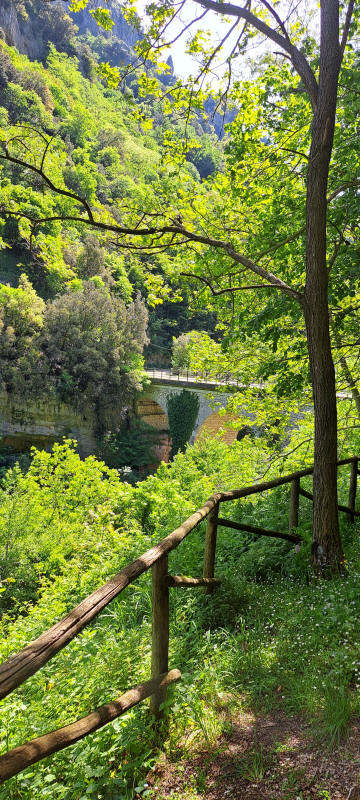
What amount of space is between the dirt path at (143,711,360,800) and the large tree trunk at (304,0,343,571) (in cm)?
184

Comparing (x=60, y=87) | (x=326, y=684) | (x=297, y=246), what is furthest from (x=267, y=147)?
(x=60, y=87)

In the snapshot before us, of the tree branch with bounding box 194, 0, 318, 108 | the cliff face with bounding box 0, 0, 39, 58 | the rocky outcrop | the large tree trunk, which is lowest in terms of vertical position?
the rocky outcrop

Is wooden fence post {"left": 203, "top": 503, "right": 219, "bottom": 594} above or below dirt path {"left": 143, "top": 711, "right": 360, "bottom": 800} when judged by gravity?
above

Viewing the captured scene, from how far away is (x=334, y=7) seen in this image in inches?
129

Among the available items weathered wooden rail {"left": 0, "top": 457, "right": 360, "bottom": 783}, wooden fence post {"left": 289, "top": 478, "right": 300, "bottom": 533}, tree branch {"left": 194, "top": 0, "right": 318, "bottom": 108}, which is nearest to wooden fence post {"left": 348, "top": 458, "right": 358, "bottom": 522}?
wooden fence post {"left": 289, "top": 478, "right": 300, "bottom": 533}

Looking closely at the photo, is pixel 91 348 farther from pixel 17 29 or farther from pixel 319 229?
pixel 17 29

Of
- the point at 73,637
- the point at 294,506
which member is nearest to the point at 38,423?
the point at 294,506

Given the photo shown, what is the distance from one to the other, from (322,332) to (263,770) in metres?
2.87

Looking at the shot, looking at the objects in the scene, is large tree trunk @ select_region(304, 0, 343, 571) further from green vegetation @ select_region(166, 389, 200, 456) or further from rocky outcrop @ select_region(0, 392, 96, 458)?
green vegetation @ select_region(166, 389, 200, 456)

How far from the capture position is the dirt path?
1.57 meters

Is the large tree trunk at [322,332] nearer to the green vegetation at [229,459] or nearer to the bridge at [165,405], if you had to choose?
the green vegetation at [229,459]

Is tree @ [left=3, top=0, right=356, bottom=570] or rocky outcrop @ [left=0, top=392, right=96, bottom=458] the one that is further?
rocky outcrop @ [left=0, top=392, right=96, bottom=458]

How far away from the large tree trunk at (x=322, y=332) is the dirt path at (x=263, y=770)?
1.84 meters

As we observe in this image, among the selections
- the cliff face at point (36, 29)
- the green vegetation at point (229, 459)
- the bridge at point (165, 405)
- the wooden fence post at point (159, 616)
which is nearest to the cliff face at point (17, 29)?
the cliff face at point (36, 29)
